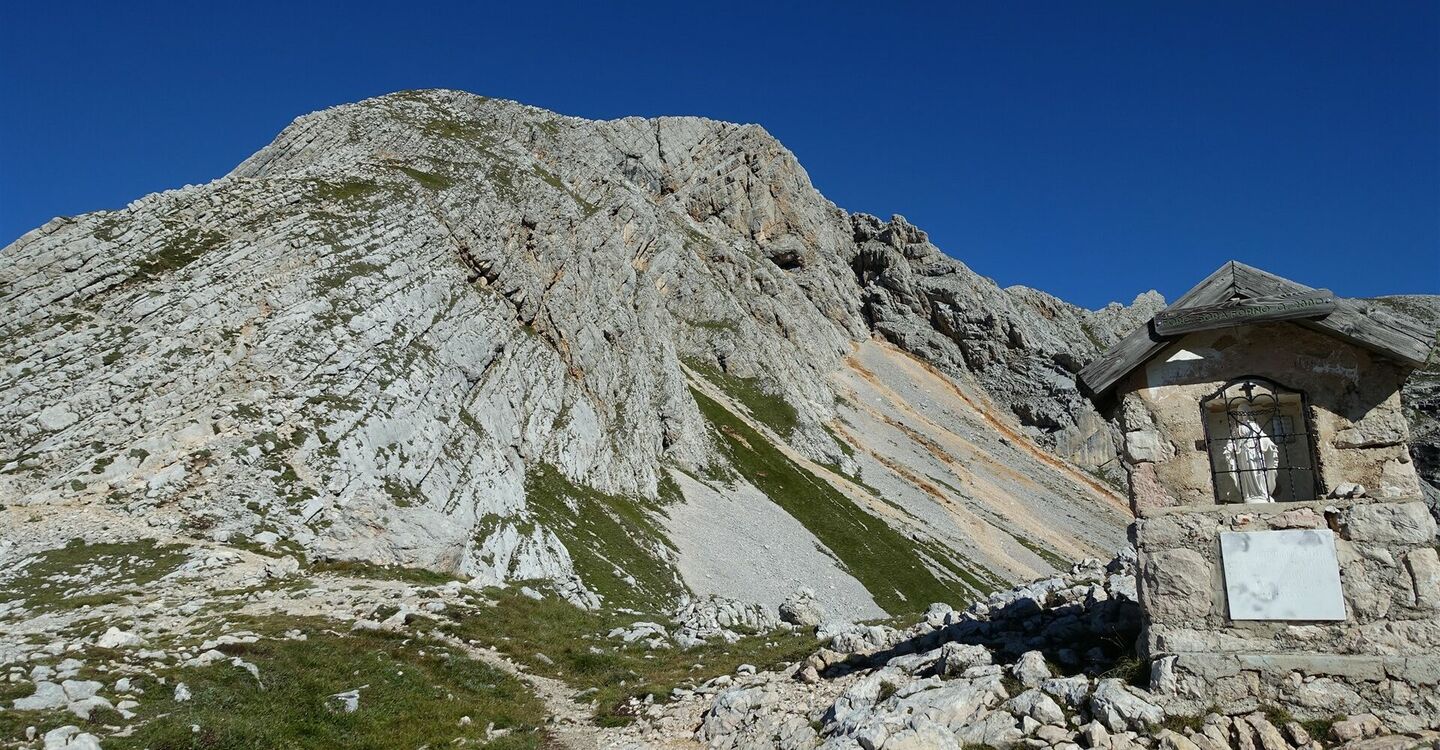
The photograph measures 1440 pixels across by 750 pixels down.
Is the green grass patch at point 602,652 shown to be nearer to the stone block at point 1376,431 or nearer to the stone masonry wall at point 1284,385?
the stone masonry wall at point 1284,385

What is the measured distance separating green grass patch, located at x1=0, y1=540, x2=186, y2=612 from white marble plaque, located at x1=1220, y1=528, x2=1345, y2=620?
2390 centimetres

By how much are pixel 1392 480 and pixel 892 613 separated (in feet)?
131

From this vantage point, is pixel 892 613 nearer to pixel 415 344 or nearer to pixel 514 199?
pixel 415 344

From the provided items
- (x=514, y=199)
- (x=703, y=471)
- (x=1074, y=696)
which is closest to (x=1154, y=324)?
(x=1074, y=696)

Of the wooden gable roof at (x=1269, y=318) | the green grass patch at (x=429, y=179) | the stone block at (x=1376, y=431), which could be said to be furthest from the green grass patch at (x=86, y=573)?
the green grass patch at (x=429, y=179)

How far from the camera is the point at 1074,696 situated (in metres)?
9.69

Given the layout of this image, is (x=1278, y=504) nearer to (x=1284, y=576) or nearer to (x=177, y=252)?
(x=1284, y=576)

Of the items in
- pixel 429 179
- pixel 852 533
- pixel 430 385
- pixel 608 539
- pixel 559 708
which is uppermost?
pixel 429 179

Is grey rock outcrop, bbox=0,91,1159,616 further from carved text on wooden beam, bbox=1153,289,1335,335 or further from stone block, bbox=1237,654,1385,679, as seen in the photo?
carved text on wooden beam, bbox=1153,289,1335,335

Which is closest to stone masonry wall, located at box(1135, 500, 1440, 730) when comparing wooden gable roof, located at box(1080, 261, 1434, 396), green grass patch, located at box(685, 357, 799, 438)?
wooden gable roof, located at box(1080, 261, 1434, 396)

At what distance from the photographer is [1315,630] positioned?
9.53 m

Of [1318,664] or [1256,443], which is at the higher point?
[1256,443]

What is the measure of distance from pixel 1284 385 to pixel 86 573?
2792 centimetres

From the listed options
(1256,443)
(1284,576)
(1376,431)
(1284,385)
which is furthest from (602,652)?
(1376,431)
